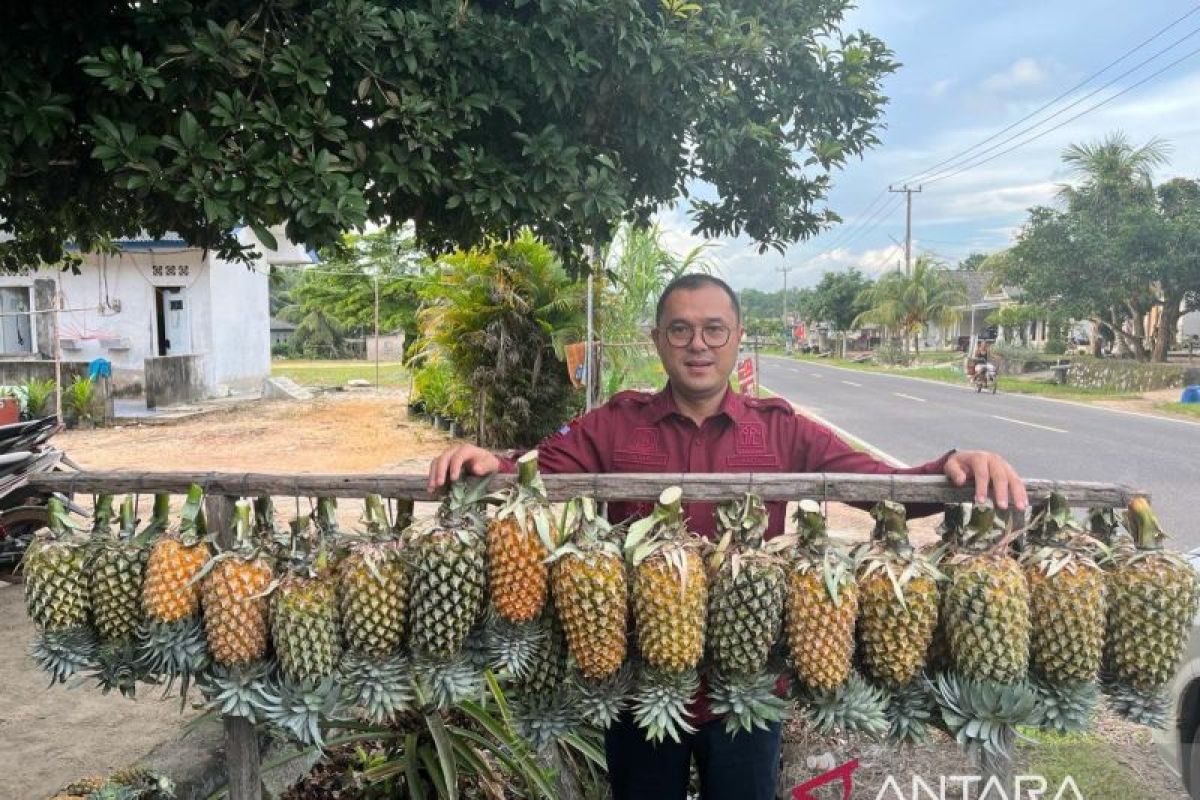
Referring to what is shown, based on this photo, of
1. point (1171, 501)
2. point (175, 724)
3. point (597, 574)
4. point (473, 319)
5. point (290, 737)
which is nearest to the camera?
point (597, 574)

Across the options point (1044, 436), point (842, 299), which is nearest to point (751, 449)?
point (1044, 436)

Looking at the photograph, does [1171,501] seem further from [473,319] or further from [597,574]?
[597,574]

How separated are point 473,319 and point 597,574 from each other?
954 centimetres

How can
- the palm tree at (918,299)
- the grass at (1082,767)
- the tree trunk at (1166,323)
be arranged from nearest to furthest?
1. the grass at (1082,767)
2. the tree trunk at (1166,323)
3. the palm tree at (918,299)

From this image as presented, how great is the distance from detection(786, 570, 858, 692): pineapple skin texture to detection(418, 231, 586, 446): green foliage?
8845 millimetres

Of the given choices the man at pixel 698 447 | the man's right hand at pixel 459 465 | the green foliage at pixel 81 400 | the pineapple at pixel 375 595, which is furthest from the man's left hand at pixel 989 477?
the green foliage at pixel 81 400

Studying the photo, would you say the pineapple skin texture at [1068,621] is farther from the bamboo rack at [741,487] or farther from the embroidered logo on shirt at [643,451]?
the embroidered logo on shirt at [643,451]

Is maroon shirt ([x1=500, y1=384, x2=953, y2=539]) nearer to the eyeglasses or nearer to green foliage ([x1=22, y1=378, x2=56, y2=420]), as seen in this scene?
the eyeglasses

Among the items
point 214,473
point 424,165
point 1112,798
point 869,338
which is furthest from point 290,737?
point 869,338

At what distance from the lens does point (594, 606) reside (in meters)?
1.80

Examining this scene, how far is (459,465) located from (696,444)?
688 millimetres

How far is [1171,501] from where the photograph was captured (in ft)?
28.4

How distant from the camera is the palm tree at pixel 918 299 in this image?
42.0 metres

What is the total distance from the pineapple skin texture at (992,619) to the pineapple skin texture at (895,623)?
0.06 m
